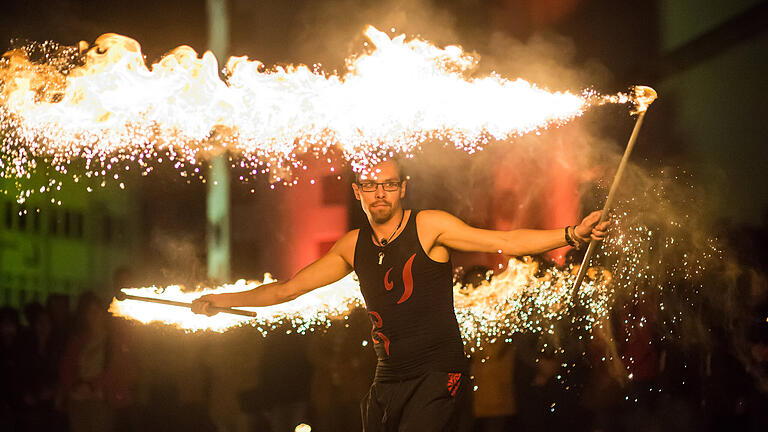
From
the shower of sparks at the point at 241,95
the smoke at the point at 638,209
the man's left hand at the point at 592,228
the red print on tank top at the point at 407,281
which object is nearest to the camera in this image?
the man's left hand at the point at 592,228

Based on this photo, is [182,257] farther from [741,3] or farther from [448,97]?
[741,3]

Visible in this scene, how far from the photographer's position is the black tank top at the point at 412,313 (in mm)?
3865

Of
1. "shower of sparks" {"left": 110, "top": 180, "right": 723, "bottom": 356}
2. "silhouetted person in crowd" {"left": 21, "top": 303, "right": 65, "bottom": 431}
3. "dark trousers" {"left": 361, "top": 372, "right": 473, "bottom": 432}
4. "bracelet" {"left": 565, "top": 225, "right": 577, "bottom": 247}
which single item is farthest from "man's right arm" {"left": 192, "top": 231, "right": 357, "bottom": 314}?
"silhouetted person in crowd" {"left": 21, "top": 303, "right": 65, "bottom": 431}

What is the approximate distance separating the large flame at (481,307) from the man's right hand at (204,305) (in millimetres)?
2334

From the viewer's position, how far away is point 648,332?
6699mm

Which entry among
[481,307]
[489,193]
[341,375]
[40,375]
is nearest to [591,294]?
[481,307]

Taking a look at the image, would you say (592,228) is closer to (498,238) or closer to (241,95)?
(498,238)

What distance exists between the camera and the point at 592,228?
12.4 feet

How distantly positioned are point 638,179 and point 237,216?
458 inches

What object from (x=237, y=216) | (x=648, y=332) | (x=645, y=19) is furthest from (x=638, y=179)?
(x=237, y=216)

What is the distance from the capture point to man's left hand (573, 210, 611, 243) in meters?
3.77

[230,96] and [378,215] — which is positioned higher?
[230,96]

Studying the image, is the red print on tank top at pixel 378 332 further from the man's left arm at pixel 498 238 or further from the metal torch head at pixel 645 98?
the metal torch head at pixel 645 98

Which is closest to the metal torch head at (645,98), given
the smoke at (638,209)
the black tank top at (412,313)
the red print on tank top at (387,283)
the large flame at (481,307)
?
the black tank top at (412,313)
